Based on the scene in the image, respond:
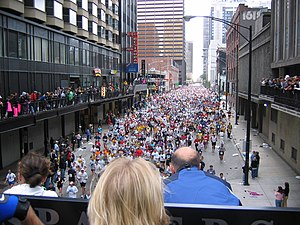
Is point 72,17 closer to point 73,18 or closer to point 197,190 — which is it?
point 73,18

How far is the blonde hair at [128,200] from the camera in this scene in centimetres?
202

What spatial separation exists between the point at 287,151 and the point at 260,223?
22080 millimetres

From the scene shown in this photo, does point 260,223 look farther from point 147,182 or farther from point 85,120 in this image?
point 85,120

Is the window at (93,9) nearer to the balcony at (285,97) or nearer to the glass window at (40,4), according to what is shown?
the glass window at (40,4)

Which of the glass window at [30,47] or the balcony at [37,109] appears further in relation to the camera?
the glass window at [30,47]

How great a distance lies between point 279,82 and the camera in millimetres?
23938

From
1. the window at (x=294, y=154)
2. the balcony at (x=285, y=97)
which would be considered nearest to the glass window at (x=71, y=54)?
the balcony at (x=285, y=97)

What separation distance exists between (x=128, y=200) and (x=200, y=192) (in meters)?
0.99

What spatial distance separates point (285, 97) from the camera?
20719mm

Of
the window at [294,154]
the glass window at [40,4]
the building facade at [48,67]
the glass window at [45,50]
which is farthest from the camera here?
the glass window at [45,50]

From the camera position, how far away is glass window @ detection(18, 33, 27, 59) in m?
25.9

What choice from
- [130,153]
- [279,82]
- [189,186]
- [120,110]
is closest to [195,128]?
[279,82]

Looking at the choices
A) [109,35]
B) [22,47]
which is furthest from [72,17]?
[109,35]

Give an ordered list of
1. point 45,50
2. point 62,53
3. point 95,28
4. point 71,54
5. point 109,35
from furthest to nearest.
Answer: point 109,35
point 95,28
point 71,54
point 62,53
point 45,50
